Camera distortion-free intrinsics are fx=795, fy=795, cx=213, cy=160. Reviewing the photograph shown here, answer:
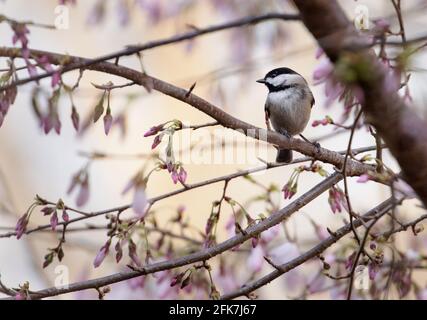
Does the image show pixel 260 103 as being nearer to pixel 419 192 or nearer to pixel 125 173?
pixel 125 173

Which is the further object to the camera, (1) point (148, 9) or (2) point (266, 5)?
(1) point (148, 9)

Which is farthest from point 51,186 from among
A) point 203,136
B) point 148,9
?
point 203,136

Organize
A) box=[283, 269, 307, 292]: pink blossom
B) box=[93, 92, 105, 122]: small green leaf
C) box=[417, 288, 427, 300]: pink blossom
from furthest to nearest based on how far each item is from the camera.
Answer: box=[283, 269, 307, 292]: pink blossom, box=[417, 288, 427, 300]: pink blossom, box=[93, 92, 105, 122]: small green leaf

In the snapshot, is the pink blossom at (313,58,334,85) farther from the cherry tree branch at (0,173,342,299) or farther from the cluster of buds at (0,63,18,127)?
the cluster of buds at (0,63,18,127)

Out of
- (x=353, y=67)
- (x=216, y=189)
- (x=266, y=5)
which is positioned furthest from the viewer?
(x=216, y=189)

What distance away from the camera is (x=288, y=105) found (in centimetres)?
355

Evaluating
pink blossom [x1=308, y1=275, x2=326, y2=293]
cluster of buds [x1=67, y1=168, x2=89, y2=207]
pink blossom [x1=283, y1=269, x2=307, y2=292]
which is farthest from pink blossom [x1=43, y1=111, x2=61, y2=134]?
pink blossom [x1=283, y1=269, x2=307, y2=292]

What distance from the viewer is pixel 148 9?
13.5 feet

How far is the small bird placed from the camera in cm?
354

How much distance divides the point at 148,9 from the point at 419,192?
113 inches

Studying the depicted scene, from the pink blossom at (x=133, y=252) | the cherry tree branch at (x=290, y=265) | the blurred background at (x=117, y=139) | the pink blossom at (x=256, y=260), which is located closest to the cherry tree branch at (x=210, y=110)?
the cherry tree branch at (x=290, y=265)

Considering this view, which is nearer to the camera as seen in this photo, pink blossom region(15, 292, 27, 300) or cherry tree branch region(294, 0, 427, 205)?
cherry tree branch region(294, 0, 427, 205)

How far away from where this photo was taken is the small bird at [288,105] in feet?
11.6

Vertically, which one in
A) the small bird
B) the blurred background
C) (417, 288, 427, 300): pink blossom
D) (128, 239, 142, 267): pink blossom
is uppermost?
the blurred background
